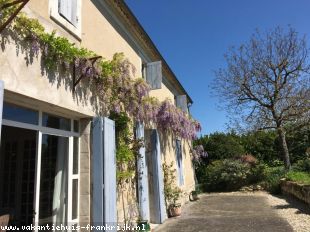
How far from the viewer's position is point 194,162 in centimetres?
1549

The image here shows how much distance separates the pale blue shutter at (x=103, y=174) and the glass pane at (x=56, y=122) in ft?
→ 1.57

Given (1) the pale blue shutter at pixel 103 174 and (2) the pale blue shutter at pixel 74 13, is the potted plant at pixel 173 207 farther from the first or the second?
(2) the pale blue shutter at pixel 74 13

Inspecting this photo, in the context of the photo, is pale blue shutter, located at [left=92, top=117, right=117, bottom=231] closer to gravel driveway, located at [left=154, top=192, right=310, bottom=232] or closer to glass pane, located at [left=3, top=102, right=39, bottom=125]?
glass pane, located at [left=3, top=102, right=39, bottom=125]

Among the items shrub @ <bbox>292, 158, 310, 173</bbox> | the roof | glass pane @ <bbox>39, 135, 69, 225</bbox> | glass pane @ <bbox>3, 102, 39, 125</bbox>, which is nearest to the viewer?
glass pane @ <bbox>3, 102, 39, 125</bbox>

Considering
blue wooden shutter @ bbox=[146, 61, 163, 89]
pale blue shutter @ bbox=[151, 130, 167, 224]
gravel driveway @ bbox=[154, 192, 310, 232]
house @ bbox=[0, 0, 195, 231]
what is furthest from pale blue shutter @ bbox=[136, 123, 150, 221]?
blue wooden shutter @ bbox=[146, 61, 163, 89]

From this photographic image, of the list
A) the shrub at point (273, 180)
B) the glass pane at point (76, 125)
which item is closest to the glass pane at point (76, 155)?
the glass pane at point (76, 125)

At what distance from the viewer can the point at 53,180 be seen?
4746 mm

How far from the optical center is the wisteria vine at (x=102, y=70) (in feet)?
13.0

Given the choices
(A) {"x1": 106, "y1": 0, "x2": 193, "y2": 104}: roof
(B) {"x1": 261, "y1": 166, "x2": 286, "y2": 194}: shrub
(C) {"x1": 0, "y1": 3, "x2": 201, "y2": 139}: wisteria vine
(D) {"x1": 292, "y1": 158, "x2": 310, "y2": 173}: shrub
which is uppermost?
(A) {"x1": 106, "y1": 0, "x2": 193, "y2": 104}: roof

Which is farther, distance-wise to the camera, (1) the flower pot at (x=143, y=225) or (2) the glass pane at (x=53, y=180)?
(1) the flower pot at (x=143, y=225)

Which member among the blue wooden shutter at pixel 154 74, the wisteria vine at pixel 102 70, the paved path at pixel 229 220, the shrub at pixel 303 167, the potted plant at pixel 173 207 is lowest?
the paved path at pixel 229 220

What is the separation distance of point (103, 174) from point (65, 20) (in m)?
2.58

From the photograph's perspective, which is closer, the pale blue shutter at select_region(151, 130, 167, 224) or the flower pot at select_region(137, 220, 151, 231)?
the flower pot at select_region(137, 220, 151, 231)

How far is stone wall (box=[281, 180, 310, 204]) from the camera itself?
8848 millimetres
